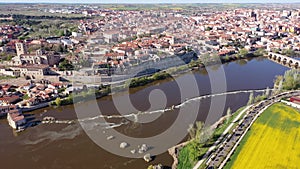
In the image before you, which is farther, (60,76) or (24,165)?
(60,76)

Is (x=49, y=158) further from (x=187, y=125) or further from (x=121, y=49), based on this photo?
(x=121, y=49)

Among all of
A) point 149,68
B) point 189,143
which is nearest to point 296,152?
point 189,143

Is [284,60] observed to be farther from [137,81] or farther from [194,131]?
[194,131]

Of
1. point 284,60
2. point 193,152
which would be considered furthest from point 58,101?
point 284,60

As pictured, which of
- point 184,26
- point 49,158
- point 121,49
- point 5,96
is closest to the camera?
point 49,158

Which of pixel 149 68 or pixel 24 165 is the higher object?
pixel 149 68

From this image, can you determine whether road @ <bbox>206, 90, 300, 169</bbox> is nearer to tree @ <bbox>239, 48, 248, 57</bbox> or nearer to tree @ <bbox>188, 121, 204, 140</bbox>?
tree @ <bbox>188, 121, 204, 140</bbox>

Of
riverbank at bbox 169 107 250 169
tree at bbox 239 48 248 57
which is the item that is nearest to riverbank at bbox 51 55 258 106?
tree at bbox 239 48 248 57
